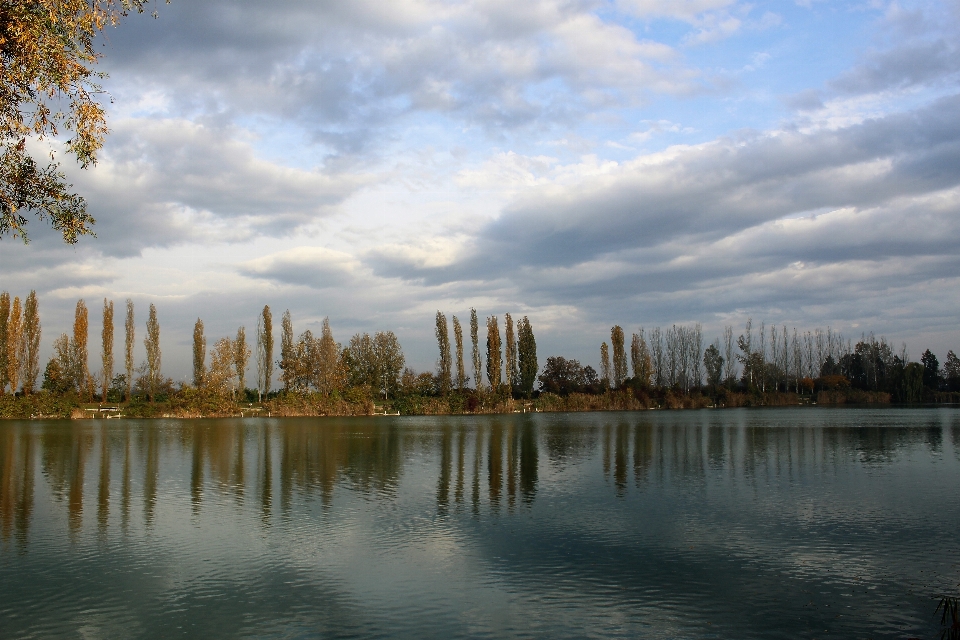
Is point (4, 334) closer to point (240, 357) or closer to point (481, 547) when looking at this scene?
point (240, 357)

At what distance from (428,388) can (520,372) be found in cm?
1090

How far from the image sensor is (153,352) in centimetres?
6212

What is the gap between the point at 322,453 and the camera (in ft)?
78.9

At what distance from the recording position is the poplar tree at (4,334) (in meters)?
54.0

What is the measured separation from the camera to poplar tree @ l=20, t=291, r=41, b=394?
55.3 meters

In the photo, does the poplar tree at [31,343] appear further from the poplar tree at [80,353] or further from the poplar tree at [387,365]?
the poplar tree at [387,365]

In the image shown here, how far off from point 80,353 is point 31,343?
3688 millimetres

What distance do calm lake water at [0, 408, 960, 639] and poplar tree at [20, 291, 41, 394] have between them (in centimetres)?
4091

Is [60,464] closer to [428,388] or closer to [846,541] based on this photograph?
[846,541]

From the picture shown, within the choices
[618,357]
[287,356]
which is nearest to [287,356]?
[287,356]

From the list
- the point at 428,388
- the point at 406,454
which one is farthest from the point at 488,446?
the point at 428,388

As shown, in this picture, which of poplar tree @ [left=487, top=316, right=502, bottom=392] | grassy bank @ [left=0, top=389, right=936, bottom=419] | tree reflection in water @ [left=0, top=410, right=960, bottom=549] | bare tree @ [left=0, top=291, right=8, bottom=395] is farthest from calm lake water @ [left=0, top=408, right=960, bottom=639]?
poplar tree @ [left=487, top=316, right=502, bottom=392]

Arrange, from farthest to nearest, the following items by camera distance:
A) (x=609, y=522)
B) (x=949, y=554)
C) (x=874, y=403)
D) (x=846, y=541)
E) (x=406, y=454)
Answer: (x=874, y=403) → (x=406, y=454) → (x=609, y=522) → (x=846, y=541) → (x=949, y=554)

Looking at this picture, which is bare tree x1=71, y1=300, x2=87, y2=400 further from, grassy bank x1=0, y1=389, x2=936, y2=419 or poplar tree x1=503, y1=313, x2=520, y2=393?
poplar tree x1=503, y1=313, x2=520, y2=393
